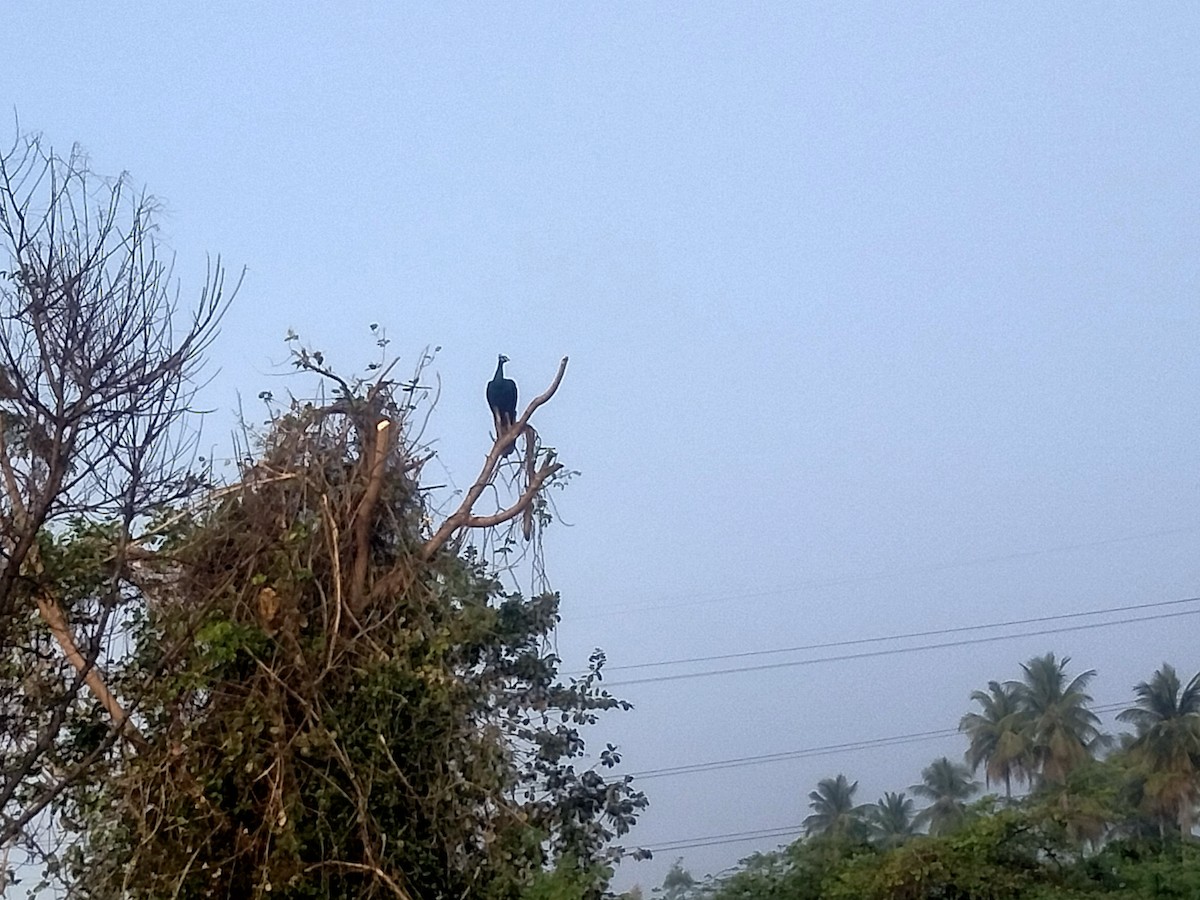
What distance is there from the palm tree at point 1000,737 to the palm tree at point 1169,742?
2761 millimetres

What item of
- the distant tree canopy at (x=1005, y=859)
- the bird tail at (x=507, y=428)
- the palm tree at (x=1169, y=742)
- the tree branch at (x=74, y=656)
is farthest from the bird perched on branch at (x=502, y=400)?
the palm tree at (x=1169, y=742)

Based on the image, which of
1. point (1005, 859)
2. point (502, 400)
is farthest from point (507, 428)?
point (1005, 859)

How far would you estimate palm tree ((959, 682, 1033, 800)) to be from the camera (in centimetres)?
3334

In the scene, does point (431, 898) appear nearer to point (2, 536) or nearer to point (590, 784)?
point (590, 784)

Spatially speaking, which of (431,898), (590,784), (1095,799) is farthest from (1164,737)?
(431,898)

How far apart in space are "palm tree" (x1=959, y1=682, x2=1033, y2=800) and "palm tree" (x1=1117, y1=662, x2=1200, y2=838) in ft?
9.06

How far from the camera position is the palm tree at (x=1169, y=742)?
27594 mm

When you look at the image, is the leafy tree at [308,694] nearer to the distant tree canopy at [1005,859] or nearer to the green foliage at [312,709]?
the green foliage at [312,709]

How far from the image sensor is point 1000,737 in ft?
111

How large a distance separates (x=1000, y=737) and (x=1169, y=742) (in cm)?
511

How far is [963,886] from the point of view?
11109 millimetres

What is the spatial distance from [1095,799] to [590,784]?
16.7 ft

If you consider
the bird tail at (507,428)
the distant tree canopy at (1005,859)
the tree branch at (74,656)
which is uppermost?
the bird tail at (507,428)

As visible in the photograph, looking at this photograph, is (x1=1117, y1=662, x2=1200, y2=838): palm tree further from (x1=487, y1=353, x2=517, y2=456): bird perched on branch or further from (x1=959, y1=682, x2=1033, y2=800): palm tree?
(x1=487, y1=353, x2=517, y2=456): bird perched on branch
